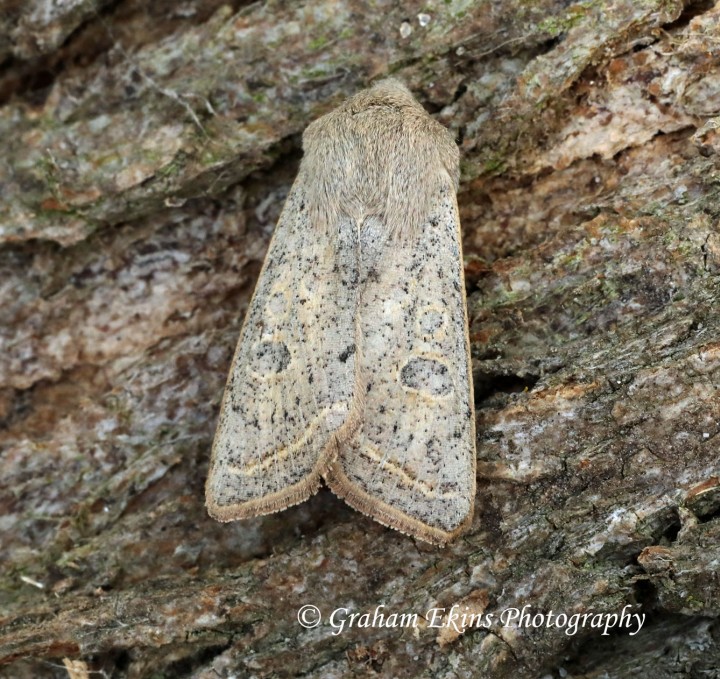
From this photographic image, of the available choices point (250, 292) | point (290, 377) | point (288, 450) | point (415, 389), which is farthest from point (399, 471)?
point (250, 292)

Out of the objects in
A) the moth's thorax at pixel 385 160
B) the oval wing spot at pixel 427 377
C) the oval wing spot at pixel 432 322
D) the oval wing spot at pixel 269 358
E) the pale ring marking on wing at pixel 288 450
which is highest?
the moth's thorax at pixel 385 160

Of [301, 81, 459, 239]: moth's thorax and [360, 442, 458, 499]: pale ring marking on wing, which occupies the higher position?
[301, 81, 459, 239]: moth's thorax

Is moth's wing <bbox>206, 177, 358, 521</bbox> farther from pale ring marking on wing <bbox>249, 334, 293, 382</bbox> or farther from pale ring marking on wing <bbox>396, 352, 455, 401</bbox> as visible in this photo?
pale ring marking on wing <bbox>396, 352, 455, 401</bbox>

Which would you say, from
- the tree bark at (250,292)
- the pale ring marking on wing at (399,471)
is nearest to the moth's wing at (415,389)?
the pale ring marking on wing at (399,471)

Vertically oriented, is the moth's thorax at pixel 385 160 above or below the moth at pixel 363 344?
above

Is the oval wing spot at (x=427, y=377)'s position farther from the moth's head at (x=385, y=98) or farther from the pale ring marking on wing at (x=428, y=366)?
the moth's head at (x=385, y=98)

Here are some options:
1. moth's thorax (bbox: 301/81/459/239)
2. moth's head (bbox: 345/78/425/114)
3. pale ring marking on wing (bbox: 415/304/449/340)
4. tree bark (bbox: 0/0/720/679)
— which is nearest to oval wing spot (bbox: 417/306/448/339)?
pale ring marking on wing (bbox: 415/304/449/340)

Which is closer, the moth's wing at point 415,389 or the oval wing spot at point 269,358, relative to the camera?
the moth's wing at point 415,389
